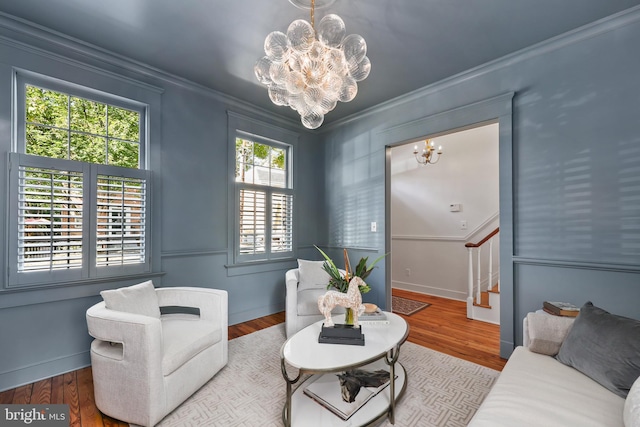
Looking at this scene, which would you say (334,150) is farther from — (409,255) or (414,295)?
(414,295)

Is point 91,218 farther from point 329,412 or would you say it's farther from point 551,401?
point 551,401

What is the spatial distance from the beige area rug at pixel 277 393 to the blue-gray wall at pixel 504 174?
0.71m

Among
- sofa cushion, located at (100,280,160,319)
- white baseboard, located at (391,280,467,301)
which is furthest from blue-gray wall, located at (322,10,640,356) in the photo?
sofa cushion, located at (100,280,160,319)

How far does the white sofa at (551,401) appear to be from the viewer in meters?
1.12

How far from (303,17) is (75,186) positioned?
2.36m

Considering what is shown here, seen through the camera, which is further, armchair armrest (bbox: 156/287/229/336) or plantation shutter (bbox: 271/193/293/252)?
plantation shutter (bbox: 271/193/293/252)

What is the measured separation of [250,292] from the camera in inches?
146

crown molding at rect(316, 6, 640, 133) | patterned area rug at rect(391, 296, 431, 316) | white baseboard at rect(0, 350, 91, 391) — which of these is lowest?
patterned area rug at rect(391, 296, 431, 316)

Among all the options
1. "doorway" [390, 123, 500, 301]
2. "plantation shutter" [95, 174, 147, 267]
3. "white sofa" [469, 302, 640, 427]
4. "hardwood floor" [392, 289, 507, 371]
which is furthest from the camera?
"doorway" [390, 123, 500, 301]

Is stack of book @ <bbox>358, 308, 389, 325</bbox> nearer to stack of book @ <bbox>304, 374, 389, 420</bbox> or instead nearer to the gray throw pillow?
stack of book @ <bbox>304, 374, 389, 420</bbox>

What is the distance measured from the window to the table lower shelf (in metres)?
2.08

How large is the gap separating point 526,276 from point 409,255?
9.27 feet

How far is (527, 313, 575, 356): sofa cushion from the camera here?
1.72 meters

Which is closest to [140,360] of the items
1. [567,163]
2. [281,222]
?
[281,222]
